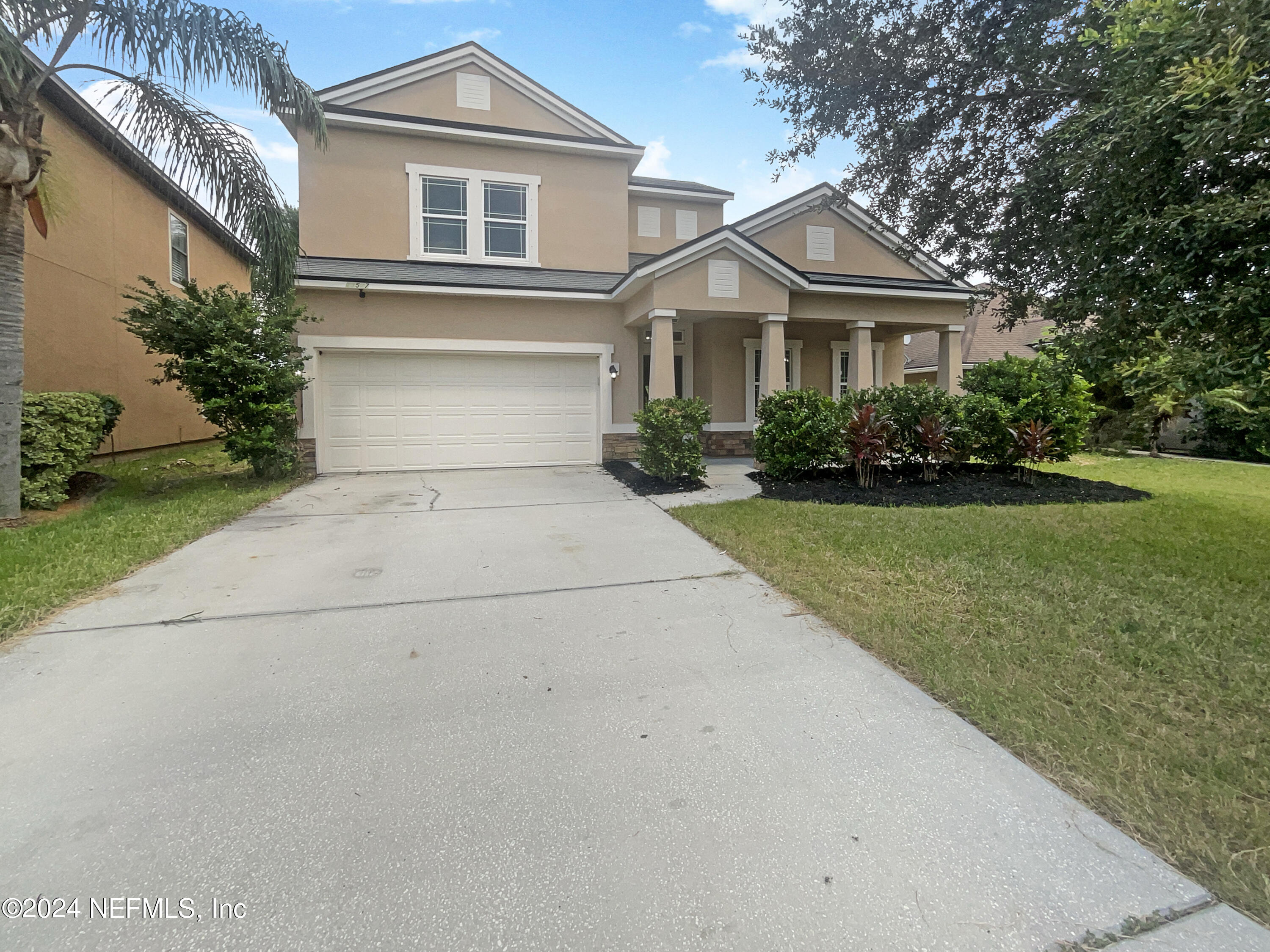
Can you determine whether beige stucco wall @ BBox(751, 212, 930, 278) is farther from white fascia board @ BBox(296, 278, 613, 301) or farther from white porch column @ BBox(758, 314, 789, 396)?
white fascia board @ BBox(296, 278, 613, 301)

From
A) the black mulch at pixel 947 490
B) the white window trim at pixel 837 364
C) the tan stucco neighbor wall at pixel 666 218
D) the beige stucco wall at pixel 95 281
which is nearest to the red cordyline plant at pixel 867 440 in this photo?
the black mulch at pixel 947 490

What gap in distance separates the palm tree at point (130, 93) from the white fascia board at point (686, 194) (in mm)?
7990

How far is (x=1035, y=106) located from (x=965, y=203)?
1196 millimetres

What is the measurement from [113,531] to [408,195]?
8301 mm

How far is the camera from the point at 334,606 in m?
4.40

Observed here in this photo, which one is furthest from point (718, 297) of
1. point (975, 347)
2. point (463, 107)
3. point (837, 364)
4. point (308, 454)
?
point (975, 347)

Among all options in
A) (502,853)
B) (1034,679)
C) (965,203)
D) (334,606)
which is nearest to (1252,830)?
(1034,679)

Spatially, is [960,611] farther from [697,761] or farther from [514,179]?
[514,179]

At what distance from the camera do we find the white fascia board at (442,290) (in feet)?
34.6

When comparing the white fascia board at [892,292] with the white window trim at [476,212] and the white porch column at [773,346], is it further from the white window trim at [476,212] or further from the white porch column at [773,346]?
the white window trim at [476,212]

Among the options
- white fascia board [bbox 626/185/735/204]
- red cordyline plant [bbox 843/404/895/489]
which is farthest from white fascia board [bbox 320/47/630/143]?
red cordyline plant [bbox 843/404/895/489]

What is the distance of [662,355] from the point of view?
10633 mm

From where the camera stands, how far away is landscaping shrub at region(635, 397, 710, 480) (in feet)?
29.9

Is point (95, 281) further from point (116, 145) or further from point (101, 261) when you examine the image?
point (116, 145)
